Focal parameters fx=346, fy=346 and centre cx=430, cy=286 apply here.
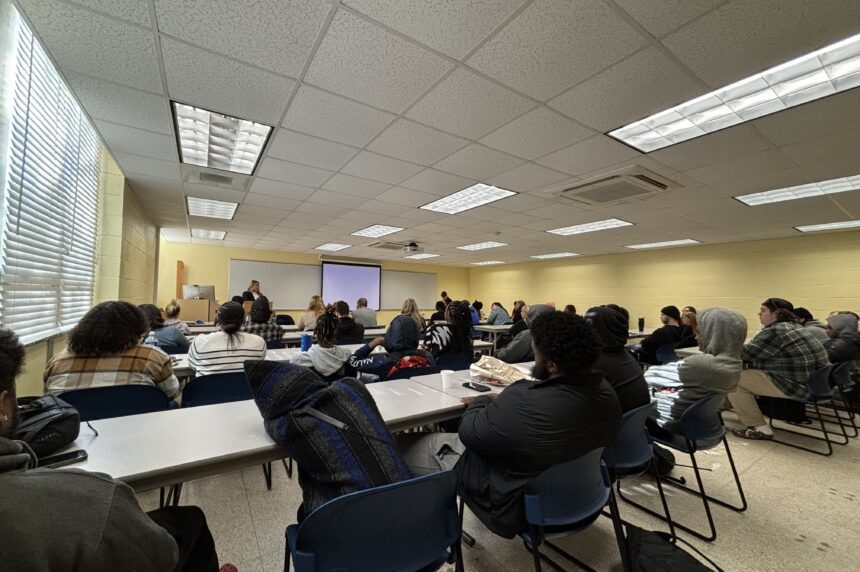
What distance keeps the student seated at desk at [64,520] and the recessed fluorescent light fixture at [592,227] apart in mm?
5823

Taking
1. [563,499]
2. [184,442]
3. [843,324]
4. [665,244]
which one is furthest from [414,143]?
[665,244]

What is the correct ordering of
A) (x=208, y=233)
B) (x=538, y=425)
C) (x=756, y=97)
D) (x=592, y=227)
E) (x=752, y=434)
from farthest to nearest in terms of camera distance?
(x=208, y=233) → (x=592, y=227) → (x=752, y=434) → (x=756, y=97) → (x=538, y=425)

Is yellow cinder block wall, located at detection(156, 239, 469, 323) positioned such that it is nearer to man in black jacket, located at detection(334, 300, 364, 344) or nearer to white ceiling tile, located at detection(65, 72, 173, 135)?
man in black jacket, located at detection(334, 300, 364, 344)

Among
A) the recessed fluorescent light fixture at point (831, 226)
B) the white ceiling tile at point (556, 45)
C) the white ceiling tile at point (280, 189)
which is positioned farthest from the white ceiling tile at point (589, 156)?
the recessed fluorescent light fixture at point (831, 226)

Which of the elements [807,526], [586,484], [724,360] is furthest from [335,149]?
[807,526]

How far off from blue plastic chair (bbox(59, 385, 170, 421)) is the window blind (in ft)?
2.70

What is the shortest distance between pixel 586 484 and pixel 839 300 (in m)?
7.69

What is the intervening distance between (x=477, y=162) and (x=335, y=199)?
6.80 ft

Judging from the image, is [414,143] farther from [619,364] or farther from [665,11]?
[619,364]

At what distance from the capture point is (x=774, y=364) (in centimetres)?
328

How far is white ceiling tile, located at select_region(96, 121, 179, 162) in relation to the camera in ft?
8.95

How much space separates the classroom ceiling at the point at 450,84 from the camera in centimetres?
157

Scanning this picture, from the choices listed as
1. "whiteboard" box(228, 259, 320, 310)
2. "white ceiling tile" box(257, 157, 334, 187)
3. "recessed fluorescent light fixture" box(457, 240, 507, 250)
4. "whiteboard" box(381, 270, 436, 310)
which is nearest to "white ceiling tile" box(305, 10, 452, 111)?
"white ceiling tile" box(257, 157, 334, 187)

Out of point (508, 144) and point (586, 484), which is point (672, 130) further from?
point (586, 484)
